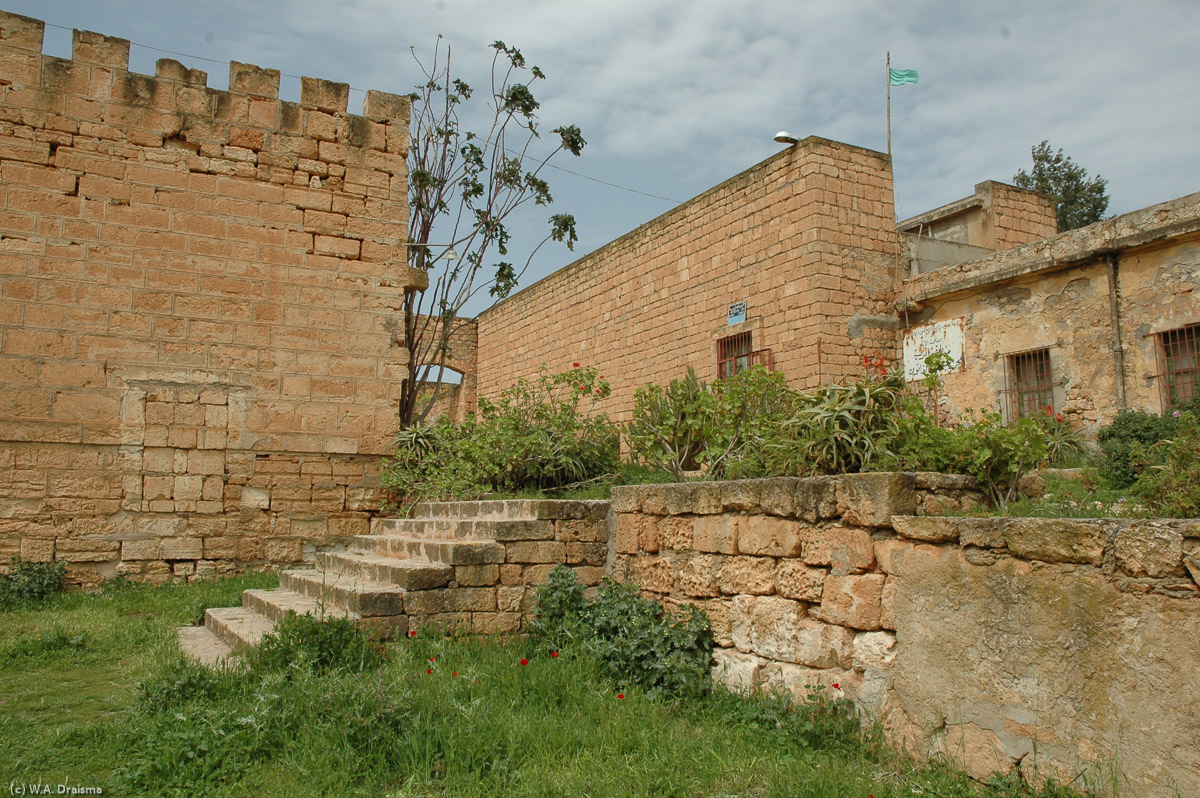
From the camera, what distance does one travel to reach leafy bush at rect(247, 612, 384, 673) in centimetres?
462

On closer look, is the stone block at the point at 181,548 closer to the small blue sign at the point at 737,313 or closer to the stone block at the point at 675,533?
the stone block at the point at 675,533

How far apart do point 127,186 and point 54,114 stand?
2.77 feet

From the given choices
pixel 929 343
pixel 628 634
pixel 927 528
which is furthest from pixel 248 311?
pixel 929 343

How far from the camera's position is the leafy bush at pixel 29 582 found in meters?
7.05

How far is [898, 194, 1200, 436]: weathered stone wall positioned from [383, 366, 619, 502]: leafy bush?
5092 mm

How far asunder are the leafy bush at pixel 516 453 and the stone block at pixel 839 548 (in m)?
3.63

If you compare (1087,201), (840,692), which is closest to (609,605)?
(840,692)

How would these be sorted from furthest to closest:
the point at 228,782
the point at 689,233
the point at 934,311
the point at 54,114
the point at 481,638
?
1. the point at 689,233
2. the point at 934,311
3. the point at 54,114
4. the point at 481,638
5. the point at 228,782

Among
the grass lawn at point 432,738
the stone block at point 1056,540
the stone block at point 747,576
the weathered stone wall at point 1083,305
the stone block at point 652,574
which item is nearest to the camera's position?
the stone block at point 1056,540

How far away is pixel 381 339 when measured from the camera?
8.98 m

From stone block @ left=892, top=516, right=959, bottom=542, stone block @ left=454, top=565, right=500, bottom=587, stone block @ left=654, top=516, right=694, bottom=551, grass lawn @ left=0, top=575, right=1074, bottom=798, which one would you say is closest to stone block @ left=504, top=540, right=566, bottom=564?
stone block @ left=454, top=565, right=500, bottom=587

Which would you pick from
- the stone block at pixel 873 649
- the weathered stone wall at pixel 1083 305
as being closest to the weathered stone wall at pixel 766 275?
the weathered stone wall at pixel 1083 305

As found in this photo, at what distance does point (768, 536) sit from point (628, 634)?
1.13 metres

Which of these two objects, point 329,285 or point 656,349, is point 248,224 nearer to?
point 329,285
